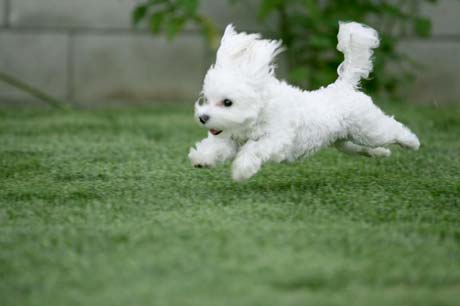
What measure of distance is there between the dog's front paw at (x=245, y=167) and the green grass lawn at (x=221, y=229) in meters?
0.11

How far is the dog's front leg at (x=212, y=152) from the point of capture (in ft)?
10.8

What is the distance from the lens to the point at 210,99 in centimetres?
316

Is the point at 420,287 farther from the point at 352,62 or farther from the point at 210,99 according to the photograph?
the point at 352,62

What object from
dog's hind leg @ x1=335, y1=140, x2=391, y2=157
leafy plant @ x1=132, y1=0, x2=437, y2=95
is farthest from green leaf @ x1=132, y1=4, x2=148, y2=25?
dog's hind leg @ x1=335, y1=140, x2=391, y2=157

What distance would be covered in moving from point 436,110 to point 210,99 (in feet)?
12.4

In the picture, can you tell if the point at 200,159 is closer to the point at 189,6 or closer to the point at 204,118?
the point at 204,118

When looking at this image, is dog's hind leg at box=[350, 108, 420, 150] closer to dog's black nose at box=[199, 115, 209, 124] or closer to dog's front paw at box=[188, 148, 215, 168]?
dog's front paw at box=[188, 148, 215, 168]

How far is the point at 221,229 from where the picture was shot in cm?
270

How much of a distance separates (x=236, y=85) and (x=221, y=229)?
Result: 66cm

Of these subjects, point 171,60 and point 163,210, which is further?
point 171,60

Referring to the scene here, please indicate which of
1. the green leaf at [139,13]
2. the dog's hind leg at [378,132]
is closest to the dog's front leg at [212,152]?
the dog's hind leg at [378,132]

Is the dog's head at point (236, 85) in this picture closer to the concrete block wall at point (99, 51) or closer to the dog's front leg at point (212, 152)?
the dog's front leg at point (212, 152)

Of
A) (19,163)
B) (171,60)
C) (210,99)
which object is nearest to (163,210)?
(210,99)

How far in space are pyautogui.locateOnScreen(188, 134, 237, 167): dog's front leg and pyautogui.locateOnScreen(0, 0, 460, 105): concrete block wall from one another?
420 centimetres
